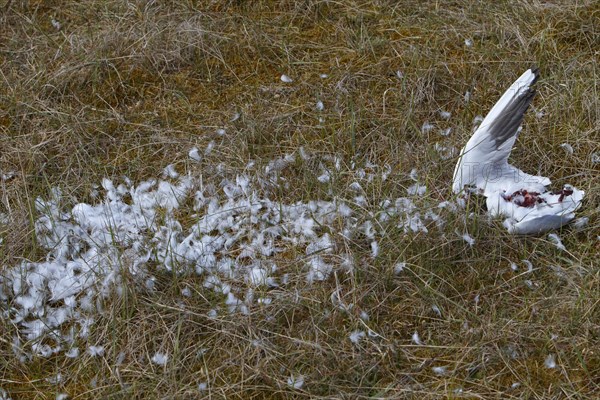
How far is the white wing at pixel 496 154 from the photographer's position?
2.74 metres

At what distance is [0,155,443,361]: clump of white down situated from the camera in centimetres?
250

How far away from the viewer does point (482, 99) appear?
3193 millimetres

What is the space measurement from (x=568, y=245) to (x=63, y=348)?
1.43 meters

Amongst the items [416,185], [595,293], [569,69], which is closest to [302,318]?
[416,185]

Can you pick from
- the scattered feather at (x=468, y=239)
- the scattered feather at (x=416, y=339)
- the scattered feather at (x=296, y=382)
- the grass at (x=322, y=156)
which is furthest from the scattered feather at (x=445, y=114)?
the scattered feather at (x=296, y=382)

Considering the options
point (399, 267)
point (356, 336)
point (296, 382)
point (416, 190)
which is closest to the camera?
point (296, 382)

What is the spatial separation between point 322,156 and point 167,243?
0.62m

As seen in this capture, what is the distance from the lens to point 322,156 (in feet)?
9.78

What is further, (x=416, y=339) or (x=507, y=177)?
(x=507, y=177)

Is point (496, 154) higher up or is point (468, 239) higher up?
point (496, 154)

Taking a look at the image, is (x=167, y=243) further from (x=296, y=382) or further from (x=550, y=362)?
(x=550, y=362)

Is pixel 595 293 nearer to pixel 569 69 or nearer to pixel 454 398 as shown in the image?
pixel 454 398

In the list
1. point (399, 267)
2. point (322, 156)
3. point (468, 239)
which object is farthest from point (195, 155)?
point (468, 239)

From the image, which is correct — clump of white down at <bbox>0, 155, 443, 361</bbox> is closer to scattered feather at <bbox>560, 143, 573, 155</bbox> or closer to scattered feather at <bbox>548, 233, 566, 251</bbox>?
scattered feather at <bbox>548, 233, 566, 251</bbox>
